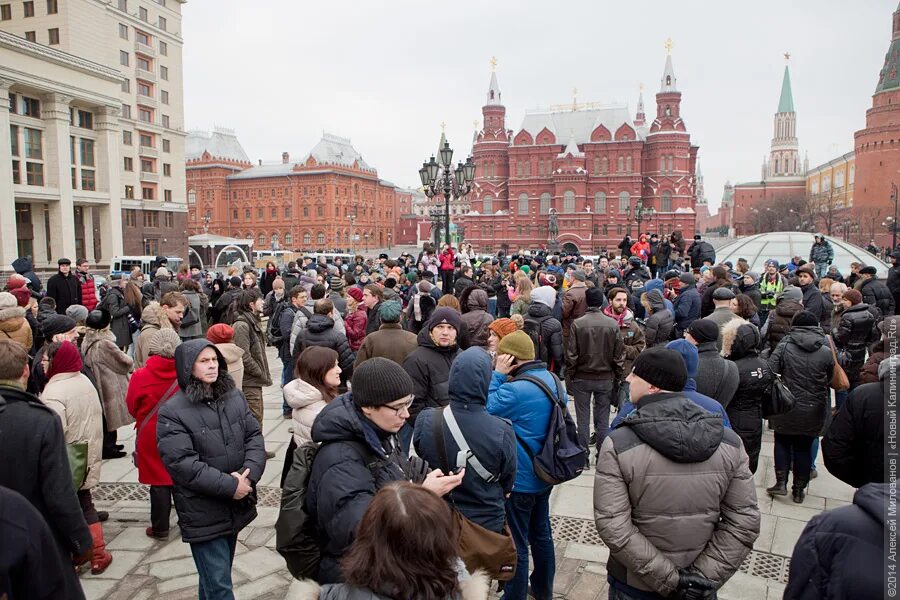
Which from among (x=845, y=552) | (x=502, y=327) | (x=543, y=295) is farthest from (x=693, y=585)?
(x=543, y=295)

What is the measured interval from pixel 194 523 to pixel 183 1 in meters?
59.2

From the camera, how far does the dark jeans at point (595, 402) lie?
20.4 feet

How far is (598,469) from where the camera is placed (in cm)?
272

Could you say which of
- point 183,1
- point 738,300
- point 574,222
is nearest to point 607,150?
point 574,222

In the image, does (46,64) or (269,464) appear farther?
(46,64)

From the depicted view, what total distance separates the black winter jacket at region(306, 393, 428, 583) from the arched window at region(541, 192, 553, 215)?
66433 mm

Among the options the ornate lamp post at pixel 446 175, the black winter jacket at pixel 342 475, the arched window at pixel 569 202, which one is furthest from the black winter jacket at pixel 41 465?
the arched window at pixel 569 202

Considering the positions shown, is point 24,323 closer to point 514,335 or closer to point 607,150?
point 514,335

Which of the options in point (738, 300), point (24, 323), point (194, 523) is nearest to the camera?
point (194, 523)

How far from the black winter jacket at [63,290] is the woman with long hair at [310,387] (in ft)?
28.5

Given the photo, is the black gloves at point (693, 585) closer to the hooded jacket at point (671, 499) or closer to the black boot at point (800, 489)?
the hooded jacket at point (671, 499)

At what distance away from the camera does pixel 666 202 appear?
209 ft

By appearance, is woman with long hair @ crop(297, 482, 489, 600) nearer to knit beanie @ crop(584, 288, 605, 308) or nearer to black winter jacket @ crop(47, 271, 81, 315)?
knit beanie @ crop(584, 288, 605, 308)

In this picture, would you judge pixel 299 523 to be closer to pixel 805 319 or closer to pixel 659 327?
pixel 805 319
